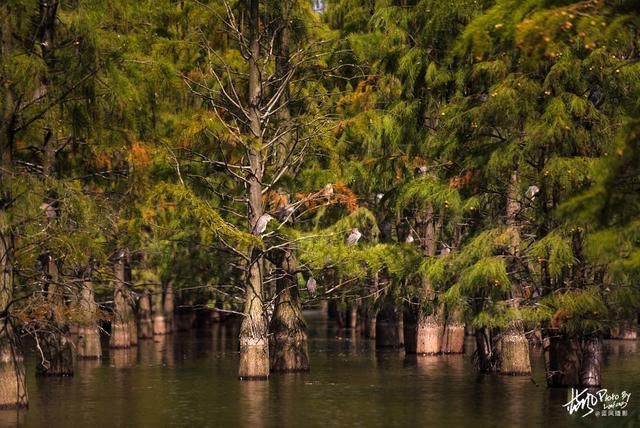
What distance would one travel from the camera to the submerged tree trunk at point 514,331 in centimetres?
3090

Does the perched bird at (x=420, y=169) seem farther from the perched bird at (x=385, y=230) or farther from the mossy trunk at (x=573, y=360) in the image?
the mossy trunk at (x=573, y=360)

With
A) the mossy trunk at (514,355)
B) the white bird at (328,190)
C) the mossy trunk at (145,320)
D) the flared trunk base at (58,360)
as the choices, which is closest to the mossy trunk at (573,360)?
the mossy trunk at (514,355)

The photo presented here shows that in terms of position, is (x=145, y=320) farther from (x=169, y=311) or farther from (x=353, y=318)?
(x=353, y=318)

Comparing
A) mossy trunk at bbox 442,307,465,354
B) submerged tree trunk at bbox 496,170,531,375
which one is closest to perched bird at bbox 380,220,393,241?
mossy trunk at bbox 442,307,465,354

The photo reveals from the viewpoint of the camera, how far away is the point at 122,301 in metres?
52.0

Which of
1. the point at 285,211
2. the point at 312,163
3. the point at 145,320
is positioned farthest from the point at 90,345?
the point at 145,320

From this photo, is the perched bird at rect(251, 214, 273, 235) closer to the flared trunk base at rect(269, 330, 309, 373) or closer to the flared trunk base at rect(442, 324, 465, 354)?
the flared trunk base at rect(269, 330, 309, 373)

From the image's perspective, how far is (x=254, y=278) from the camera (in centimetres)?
3434

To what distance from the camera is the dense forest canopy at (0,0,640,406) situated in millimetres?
28250

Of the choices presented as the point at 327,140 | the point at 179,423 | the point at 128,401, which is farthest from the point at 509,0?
the point at 327,140

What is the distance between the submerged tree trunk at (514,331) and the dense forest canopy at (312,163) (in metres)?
0.07

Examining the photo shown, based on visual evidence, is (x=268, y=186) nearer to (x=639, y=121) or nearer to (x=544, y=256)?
(x=544, y=256)

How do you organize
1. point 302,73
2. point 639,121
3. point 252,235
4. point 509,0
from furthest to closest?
point 302,73
point 252,235
point 509,0
point 639,121

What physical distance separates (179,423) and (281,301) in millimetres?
12455
